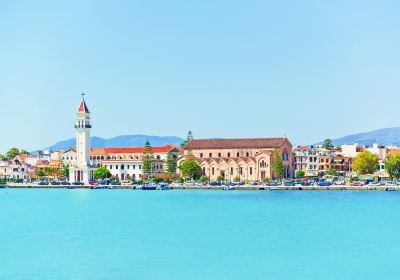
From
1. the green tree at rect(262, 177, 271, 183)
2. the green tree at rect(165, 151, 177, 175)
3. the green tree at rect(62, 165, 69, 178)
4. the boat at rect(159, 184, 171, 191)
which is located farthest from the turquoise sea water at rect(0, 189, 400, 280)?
the green tree at rect(62, 165, 69, 178)

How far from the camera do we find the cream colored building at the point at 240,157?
102 m

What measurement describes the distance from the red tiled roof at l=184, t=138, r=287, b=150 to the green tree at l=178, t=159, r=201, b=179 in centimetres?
519

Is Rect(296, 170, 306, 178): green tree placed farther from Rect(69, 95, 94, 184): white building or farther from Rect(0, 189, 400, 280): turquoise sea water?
Rect(0, 189, 400, 280): turquoise sea water

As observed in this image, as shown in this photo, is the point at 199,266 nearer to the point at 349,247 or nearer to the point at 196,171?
the point at 349,247

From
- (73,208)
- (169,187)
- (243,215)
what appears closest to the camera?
(243,215)

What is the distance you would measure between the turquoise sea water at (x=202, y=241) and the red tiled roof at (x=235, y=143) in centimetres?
3904

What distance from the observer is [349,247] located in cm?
3822

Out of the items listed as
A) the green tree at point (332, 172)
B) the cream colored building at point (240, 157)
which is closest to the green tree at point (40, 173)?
Answer: the cream colored building at point (240, 157)

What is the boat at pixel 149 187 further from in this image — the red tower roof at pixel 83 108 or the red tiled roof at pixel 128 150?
the red tower roof at pixel 83 108

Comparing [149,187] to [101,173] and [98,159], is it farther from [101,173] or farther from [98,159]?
[98,159]

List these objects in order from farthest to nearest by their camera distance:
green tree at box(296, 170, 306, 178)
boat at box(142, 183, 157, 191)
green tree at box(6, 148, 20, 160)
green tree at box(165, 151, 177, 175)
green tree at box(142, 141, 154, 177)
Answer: green tree at box(6, 148, 20, 160) → green tree at box(142, 141, 154, 177) → green tree at box(165, 151, 177, 175) → green tree at box(296, 170, 306, 178) → boat at box(142, 183, 157, 191)

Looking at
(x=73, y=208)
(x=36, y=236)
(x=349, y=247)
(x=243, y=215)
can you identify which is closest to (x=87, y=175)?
(x=73, y=208)

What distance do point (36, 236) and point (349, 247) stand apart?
17.1m

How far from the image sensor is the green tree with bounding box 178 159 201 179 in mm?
103562
